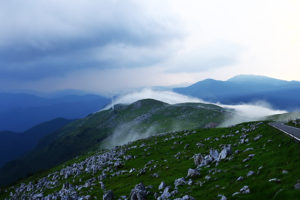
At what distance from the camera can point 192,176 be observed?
29.5 m

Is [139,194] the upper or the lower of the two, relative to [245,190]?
lower

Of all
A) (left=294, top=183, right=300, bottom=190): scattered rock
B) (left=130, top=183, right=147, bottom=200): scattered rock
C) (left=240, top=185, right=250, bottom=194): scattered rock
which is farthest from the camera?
(left=130, top=183, right=147, bottom=200): scattered rock

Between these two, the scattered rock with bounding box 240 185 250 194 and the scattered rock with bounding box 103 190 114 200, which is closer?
the scattered rock with bounding box 240 185 250 194

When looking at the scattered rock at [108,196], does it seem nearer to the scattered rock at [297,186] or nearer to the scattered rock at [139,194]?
the scattered rock at [139,194]

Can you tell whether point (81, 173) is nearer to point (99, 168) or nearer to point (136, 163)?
point (99, 168)

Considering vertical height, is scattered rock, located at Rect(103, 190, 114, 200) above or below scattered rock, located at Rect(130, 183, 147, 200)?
below

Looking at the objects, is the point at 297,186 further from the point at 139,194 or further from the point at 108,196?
the point at 108,196

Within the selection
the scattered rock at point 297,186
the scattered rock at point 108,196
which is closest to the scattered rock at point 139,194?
the scattered rock at point 108,196

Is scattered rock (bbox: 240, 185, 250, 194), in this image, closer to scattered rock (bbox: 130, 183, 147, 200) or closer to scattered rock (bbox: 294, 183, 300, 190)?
scattered rock (bbox: 294, 183, 300, 190)

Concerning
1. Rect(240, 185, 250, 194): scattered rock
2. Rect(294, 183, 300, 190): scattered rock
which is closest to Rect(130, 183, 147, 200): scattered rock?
Rect(240, 185, 250, 194): scattered rock

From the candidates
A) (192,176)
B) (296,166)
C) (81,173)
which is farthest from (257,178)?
(81,173)

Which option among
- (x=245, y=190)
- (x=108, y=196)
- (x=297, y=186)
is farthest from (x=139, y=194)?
(x=297, y=186)

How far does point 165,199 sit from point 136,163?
36572 mm

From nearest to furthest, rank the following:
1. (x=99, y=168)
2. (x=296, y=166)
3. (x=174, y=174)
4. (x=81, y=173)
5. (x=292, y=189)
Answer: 1. (x=292, y=189)
2. (x=296, y=166)
3. (x=174, y=174)
4. (x=99, y=168)
5. (x=81, y=173)
